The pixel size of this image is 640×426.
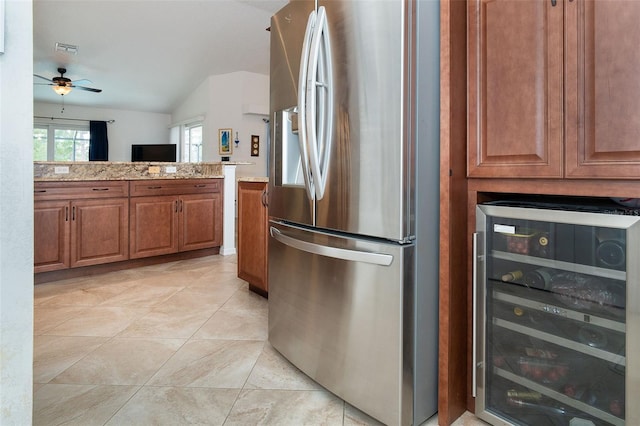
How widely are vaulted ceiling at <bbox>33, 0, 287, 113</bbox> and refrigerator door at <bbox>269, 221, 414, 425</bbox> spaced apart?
447cm

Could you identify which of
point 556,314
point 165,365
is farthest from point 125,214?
point 556,314

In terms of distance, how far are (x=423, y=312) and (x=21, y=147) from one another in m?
1.28

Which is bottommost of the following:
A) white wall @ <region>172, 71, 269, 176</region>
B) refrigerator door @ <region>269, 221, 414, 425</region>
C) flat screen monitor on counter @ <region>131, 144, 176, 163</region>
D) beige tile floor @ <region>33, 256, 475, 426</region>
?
beige tile floor @ <region>33, 256, 475, 426</region>

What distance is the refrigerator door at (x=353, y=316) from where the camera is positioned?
132 centimetres

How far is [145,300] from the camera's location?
2957mm

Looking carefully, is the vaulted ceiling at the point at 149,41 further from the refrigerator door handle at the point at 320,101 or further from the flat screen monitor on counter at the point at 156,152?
the refrigerator door handle at the point at 320,101

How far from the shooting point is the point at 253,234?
2.92m

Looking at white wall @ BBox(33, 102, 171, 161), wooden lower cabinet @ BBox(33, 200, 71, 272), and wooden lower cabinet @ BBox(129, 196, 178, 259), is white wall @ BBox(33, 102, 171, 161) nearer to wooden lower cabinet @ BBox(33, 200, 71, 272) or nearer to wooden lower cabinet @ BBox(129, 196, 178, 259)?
wooden lower cabinet @ BBox(129, 196, 178, 259)

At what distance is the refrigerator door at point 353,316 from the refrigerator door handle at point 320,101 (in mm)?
297

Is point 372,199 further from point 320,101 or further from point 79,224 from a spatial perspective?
point 79,224

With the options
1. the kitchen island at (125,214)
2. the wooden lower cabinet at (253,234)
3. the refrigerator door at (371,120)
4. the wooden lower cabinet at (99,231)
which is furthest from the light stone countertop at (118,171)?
the refrigerator door at (371,120)

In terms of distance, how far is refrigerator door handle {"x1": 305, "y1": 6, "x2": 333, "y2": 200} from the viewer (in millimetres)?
1484

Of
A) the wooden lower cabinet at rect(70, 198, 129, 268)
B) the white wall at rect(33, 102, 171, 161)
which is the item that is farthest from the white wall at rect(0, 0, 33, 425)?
the white wall at rect(33, 102, 171, 161)

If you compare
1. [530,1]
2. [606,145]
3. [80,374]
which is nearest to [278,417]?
[80,374]
